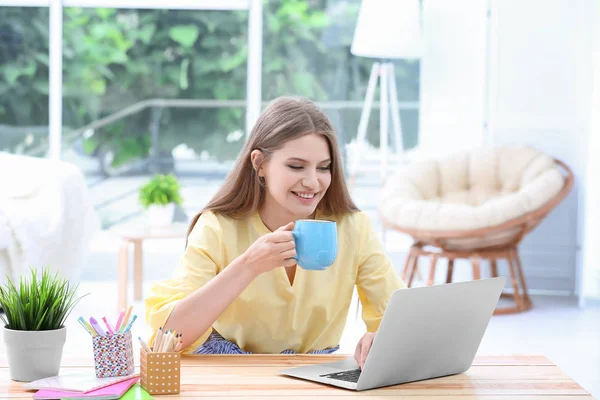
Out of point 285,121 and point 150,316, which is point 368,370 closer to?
point 150,316

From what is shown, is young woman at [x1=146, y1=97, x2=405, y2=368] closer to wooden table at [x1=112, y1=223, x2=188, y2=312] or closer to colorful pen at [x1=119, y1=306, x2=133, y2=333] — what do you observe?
colorful pen at [x1=119, y1=306, x2=133, y2=333]

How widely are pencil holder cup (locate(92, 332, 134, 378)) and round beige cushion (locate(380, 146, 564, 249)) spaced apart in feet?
10.7

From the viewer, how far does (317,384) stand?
1.34 metres

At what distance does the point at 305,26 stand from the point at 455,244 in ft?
6.50

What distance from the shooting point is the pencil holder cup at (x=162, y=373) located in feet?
4.11

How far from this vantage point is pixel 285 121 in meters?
1.82

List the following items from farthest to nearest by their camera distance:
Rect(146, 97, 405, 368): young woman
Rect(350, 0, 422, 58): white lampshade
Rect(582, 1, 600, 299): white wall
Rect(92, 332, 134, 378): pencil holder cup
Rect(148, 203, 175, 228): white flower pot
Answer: Rect(350, 0, 422, 58): white lampshade, Rect(582, 1, 600, 299): white wall, Rect(148, 203, 175, 228): white flower pot, Rect(146, 97, 405, 368): young woman, Rect(92, 332, 134, 378): pencil holder cup

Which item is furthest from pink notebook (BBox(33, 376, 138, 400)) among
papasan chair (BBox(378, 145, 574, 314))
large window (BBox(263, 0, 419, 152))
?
large window (BBox(263, 0, 419, 152))

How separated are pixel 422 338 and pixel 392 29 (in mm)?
4051

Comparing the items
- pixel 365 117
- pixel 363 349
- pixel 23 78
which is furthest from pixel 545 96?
pixel 363 349

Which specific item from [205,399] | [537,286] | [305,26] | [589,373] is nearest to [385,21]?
[305,26]

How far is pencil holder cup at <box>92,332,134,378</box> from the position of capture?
1.32m

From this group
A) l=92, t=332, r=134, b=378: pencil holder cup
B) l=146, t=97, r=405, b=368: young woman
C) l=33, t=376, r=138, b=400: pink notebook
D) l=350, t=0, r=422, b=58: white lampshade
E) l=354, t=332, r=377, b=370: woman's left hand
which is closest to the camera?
l=33, t=376, r=138, b=400: pink notebook

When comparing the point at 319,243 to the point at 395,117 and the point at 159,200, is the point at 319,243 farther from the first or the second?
the point at 395,117
